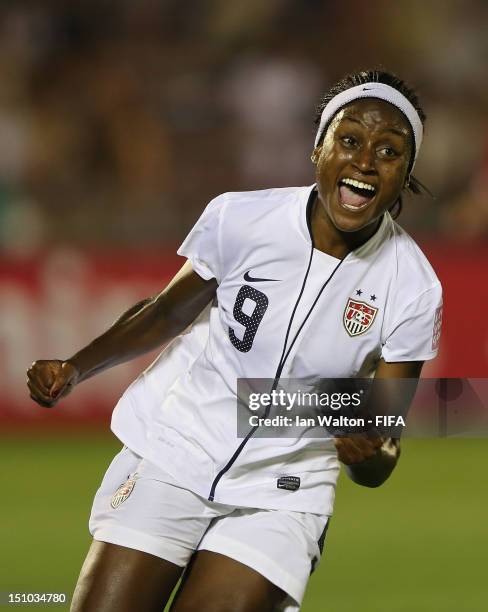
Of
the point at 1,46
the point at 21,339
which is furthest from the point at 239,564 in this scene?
the point at 1,46

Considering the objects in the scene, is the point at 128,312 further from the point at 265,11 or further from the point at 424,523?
the point at 265,11

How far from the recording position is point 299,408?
12.9 feet

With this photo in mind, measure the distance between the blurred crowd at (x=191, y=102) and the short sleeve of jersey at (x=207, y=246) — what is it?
567 cm

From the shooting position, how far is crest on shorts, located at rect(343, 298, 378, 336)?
12.8ft

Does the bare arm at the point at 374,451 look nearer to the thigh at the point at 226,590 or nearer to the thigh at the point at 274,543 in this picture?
the thigh at the point at 274,543

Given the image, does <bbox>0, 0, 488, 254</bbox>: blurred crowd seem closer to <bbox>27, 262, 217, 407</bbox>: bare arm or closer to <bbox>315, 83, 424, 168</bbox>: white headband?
<bbox>27, 262, 217, 407</bbox>: bare arm

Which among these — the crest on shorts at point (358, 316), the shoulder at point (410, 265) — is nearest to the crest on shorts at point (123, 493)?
the crest on shorts at point (358, 316)

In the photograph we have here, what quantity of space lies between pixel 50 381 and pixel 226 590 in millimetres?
871

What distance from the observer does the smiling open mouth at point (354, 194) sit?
3.82 m

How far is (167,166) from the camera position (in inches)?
418

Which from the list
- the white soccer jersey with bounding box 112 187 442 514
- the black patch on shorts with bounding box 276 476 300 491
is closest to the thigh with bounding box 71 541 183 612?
the white soccer jersey with bounding box 112 187 442 514

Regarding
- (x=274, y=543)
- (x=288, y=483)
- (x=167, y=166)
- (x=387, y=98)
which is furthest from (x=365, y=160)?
(x=167, y=166)

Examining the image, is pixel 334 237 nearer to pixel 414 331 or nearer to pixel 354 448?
pixel 414 331

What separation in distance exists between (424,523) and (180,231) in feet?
11.9
